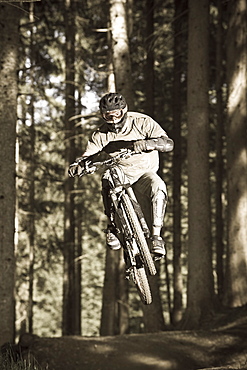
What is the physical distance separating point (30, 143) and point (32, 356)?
9970 millimetres

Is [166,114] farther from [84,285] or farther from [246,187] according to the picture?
[84,285]

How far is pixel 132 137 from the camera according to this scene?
27.0 ft

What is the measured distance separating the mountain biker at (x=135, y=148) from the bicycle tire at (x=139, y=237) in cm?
13

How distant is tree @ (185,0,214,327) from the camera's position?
632 inches

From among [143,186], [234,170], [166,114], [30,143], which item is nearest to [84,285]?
[166,114]

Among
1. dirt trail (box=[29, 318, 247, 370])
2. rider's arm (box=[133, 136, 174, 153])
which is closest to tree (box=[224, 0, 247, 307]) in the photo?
dirt trail (box=[29, 318, 247, 370])

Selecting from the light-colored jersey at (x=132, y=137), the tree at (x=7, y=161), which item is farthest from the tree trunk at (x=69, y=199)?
the light-colored jersey at (x=132, y=137)

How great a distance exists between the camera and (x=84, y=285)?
36.8 meters

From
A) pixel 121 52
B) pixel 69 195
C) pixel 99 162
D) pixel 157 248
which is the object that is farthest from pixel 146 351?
pixel 69 195

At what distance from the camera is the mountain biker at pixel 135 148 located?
8062mm

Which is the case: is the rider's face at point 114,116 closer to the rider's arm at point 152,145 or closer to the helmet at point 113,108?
the helmet at point 113,108

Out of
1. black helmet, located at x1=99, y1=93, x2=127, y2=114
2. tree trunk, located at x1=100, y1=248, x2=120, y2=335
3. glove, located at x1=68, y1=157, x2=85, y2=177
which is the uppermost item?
black helmet, located at x1=99, y1=93, x2=127, y2=114

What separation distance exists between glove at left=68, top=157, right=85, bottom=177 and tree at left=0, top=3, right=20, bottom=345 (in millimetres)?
4233

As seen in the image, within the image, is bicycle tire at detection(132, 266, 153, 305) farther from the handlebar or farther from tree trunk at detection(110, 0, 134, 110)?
tree trunk at detection(110, 0, 134, 110)
